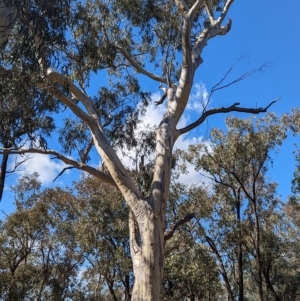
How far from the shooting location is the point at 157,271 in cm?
575

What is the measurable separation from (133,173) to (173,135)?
6.74 feet

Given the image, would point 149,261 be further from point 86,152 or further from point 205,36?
point 205,36

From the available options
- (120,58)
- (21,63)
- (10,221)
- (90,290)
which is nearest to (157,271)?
(21,63)

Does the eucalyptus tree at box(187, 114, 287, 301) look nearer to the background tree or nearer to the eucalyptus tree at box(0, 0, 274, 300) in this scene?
the background tree

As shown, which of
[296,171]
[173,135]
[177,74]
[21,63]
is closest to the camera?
[21,63]

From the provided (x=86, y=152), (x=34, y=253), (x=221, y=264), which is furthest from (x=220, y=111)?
(x=34, y=253)

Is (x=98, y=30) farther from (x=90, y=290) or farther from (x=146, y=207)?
(x=90, y=290)

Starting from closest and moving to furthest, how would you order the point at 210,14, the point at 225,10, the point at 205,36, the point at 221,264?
the point at 205,36 < the point at 210,14 < the point at 225,10 < the point at 221,264

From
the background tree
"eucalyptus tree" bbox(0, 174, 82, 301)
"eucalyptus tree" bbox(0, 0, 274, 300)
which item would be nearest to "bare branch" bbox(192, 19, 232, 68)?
"eucalyptus tree" bbox(0, 0, 274, 300)

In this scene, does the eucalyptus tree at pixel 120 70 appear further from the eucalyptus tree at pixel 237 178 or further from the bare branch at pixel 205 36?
the eucalyptus tree at pixel 237 178

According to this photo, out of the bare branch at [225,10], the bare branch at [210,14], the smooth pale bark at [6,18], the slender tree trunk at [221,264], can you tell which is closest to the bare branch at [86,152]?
the bare branch at [210,14]

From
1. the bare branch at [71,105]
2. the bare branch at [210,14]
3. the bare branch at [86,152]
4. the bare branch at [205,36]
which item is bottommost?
the bare branch at [71,105]

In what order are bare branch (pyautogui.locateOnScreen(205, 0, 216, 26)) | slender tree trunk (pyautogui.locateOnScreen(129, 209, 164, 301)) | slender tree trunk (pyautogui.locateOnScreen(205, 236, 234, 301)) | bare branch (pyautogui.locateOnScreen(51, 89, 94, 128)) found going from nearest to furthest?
slender tree trunk (pyautogui.locateOnScreen(129, 209, 164, 301)) → bare branch (pyautogui.locateOnScreen(51, 89, 94, 128)) → bare branch (pyautogui.locateOnScreen(205, 0, 216, 26)) → slender tree trunk (pyautogui.locateOnScreen(205, 236, 234, 301))

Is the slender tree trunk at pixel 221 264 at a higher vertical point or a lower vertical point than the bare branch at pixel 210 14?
lower
